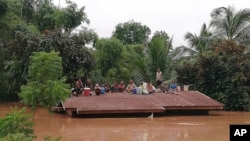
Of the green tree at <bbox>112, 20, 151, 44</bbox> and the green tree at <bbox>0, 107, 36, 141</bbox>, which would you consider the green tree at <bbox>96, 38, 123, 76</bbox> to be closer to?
the green tree at <bbox>112, 20, 151, 44</bbox>

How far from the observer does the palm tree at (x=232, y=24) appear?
83.8ft

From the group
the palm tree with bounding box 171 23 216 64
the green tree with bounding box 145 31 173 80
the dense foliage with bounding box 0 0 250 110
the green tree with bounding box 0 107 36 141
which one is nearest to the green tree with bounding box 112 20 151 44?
the dense foliage with bounding box 0 0 250 110

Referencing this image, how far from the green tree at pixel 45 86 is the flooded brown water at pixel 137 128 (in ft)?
3.59

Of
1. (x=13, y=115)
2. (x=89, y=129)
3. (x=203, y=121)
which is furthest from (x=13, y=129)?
(x=203, y=121)

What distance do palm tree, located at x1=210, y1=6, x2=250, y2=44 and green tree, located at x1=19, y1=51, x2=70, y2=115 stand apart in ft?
50.2

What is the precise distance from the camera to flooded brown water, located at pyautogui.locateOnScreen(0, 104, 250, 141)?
1266cm

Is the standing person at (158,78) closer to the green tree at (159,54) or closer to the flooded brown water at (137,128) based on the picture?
the green tree at (159,54)

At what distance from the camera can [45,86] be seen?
491 inches

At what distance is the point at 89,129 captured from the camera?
14375mm

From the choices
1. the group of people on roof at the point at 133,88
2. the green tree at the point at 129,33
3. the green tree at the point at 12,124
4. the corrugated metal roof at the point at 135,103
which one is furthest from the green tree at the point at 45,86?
the green tree at the point at 129,33

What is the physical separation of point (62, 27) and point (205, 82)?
1010 centimetres

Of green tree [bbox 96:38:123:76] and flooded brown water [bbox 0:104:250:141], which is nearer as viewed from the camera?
flooded brown water [bbox 0:104:250:141]

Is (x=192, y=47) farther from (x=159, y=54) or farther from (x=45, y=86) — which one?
(x=45, y=86)

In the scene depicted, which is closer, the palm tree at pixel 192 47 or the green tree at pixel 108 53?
the palm tree at pixel 192 47
